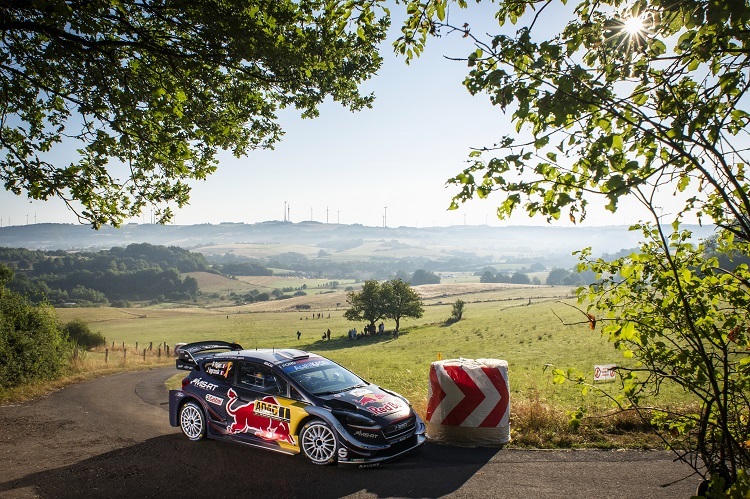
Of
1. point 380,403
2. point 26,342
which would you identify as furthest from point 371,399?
point 26,342

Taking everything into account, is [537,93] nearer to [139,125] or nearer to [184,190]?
[139,125]

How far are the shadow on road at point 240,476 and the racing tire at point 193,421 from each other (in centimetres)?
57

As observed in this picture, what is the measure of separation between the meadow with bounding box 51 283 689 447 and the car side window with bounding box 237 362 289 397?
12.0 feet

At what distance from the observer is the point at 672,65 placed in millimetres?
3238

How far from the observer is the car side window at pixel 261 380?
9.17 meters

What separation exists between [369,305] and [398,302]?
151 inches

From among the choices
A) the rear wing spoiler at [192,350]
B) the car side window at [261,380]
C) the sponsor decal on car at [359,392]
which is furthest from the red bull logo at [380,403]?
the rear wing spoiler at [192,350]

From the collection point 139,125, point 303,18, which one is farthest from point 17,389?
point 303,18

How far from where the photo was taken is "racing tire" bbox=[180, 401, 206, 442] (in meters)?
9.91

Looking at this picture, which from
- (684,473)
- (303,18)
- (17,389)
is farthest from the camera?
(17,389)

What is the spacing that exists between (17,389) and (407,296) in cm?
5183

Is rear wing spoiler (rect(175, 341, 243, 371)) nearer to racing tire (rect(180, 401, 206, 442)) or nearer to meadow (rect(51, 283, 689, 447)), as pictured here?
racing tire (rect(180, 401, 206, 442))

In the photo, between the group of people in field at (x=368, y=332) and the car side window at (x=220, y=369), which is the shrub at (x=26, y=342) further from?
the group of people in field at (x=368, y=332)

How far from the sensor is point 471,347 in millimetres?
41562
